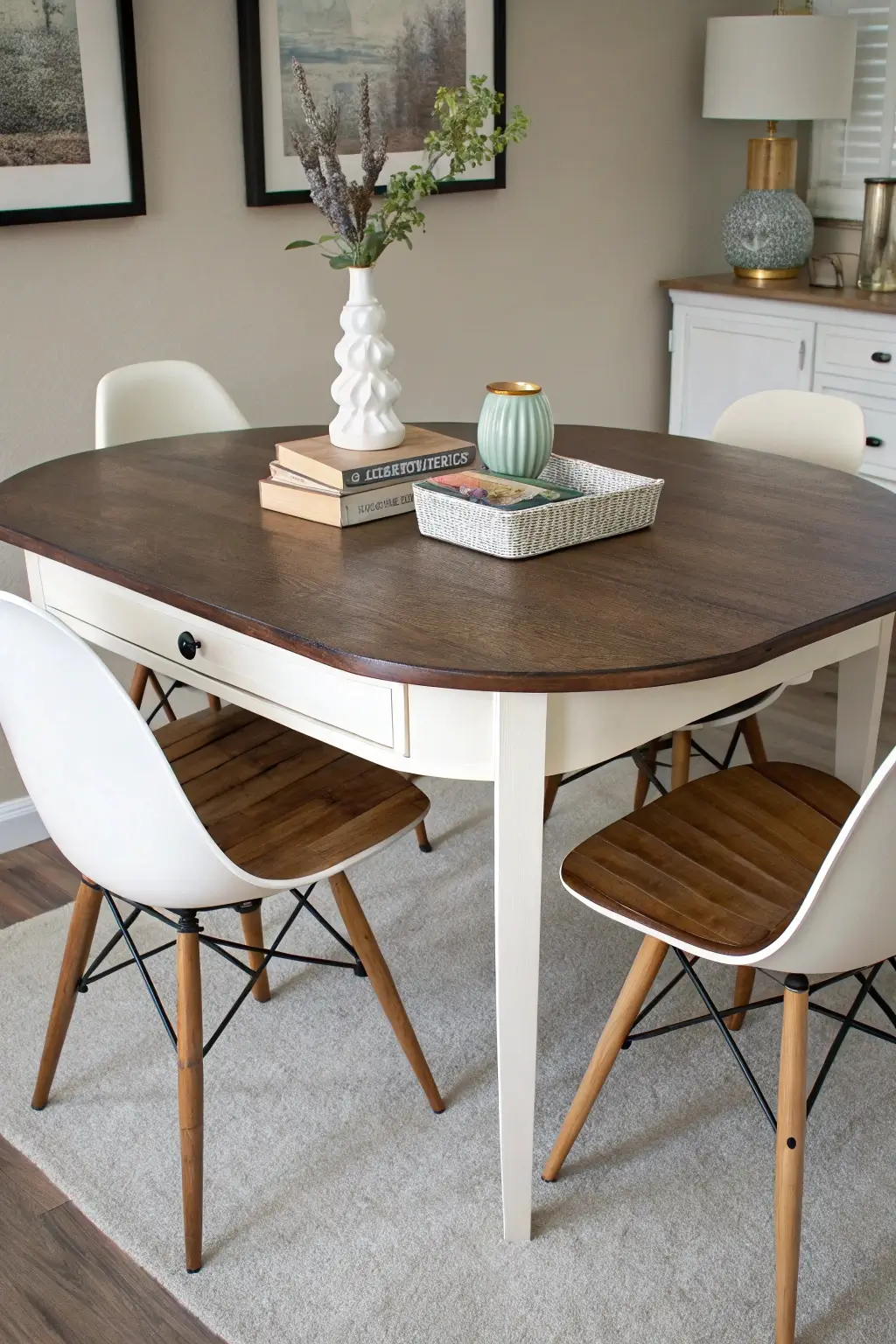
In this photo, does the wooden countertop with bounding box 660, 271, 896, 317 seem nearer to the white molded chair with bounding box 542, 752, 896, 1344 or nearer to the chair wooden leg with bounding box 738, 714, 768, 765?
the chair wooden leg with bounding box 738, 714, 768, 765

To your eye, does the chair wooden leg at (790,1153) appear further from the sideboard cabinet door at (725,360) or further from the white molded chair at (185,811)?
the sideboard cabinet door at (725,360)

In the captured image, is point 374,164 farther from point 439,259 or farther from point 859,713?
point 439,259

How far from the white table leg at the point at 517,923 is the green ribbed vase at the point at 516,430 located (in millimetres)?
Answer: 575

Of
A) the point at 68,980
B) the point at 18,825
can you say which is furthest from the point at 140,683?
the point at 68,980

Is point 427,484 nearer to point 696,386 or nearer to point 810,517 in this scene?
point 810,517

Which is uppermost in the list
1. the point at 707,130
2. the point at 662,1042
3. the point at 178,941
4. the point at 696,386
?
the point at 707,130

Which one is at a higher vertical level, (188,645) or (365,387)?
(365,387)

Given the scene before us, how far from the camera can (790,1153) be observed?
5.02 feet

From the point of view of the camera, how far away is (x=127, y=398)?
2646mm

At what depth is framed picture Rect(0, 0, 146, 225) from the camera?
8.34 ft

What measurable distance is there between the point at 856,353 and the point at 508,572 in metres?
2.11

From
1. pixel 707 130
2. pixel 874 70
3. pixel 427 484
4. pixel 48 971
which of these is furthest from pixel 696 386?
pixel 48 971

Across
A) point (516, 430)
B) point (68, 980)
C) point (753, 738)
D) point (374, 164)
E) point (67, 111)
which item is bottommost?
point (68, 980)

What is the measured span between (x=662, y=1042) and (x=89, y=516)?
119 cm
